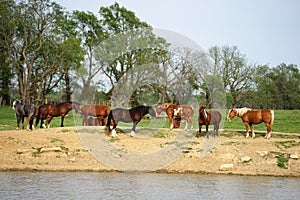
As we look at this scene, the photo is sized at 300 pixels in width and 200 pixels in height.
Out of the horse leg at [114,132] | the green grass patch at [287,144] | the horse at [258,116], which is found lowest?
the green grass patch at [287,144]

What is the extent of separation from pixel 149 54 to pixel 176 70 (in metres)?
10.6

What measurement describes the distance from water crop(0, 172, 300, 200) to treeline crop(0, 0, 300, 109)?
10.7m

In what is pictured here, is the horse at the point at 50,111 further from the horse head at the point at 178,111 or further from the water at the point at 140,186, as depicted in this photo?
the water at the point at 140,186

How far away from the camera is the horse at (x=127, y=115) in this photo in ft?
53.1

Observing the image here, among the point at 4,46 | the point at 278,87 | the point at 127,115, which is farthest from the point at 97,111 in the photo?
the point at 278,87

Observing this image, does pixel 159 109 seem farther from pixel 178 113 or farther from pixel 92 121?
pixel 92 121

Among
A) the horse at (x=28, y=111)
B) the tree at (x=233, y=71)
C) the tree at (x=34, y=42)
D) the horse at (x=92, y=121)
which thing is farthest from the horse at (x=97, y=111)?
the tree at (x=233, y=71)

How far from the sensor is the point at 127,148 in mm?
15281

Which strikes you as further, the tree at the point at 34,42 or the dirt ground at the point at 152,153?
the tree at the point at 34,42

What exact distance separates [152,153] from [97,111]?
4.17 m

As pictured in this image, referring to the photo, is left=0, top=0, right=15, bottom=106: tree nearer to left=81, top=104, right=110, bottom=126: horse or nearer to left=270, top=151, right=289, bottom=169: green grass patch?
Answer: left=81, top=104, right=110, bottom=126: horse

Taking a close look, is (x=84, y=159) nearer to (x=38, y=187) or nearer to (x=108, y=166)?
(x=108, y=166)

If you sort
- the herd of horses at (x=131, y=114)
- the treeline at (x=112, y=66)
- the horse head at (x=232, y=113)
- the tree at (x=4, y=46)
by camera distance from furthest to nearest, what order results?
the tree at (x=4, y=46) → the treeline at (x=112, y=66) → the horse head at (x=232, y=113) → the herd of horses at (x=131, y=114)

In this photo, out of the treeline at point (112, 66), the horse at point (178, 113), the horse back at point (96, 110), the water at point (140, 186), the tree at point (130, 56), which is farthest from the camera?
the tree at point (130, 56)
